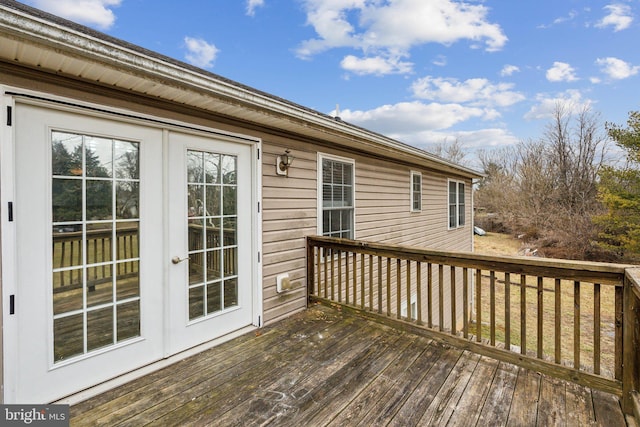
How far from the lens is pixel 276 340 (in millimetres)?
2904

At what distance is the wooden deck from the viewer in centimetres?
182

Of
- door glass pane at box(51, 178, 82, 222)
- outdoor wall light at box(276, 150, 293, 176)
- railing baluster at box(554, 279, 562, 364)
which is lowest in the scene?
railing baluster at box(554, 279, 562, 364)

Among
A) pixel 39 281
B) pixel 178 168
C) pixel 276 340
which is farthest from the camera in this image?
pixel 276 340

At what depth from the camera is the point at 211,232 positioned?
2.84 metres

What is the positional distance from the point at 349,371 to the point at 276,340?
2.83 ft

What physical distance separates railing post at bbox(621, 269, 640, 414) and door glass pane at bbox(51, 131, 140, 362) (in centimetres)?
349

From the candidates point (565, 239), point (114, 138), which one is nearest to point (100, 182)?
point (114, 138)

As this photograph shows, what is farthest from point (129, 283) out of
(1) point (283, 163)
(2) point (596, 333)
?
(2) point (596, 333)

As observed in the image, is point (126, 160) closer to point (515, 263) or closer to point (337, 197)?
point (337, 197)

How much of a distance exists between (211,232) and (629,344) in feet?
10.7

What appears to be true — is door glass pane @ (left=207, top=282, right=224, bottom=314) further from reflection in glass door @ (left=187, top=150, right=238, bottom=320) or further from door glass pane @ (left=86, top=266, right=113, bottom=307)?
door glass pane @ (left=86, top=266, right=113, bottom=307)

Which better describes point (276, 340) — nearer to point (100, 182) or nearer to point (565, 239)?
point (100, 182)

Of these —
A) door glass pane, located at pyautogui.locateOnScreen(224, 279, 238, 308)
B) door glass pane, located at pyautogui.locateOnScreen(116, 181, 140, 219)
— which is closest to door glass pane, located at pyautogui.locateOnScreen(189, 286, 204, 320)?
door glass pane, located at pyautogui.locateOnScreen(224, 279, 238, 308)

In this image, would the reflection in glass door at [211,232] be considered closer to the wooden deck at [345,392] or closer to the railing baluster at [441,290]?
the wooden deck at [345,392]
